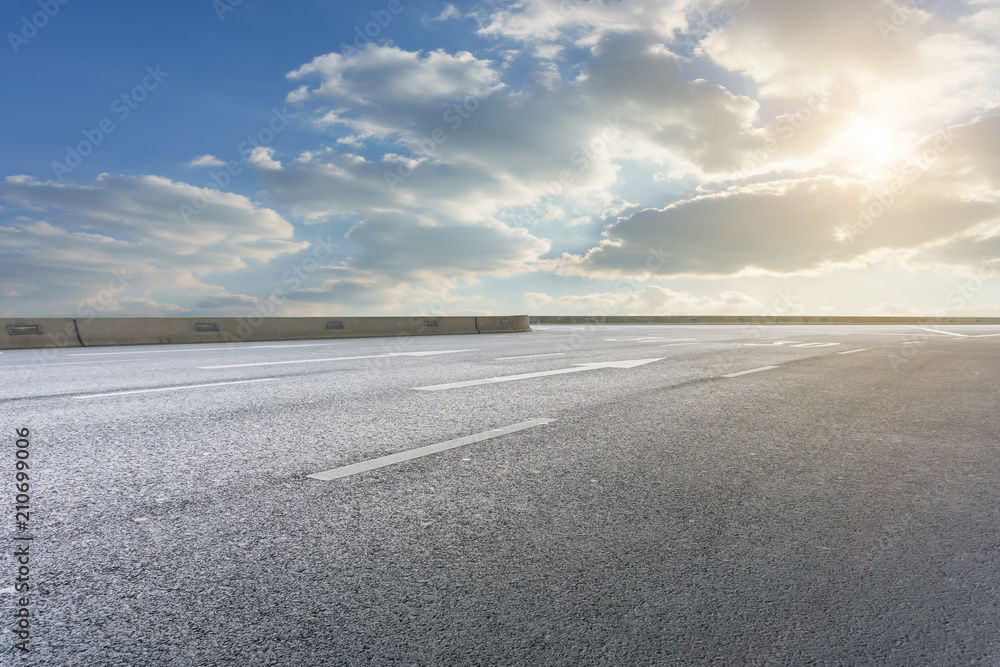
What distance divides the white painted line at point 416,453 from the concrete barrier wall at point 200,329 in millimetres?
14882

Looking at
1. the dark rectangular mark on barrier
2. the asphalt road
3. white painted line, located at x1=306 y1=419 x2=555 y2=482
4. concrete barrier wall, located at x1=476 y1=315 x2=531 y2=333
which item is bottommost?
the asphalt road

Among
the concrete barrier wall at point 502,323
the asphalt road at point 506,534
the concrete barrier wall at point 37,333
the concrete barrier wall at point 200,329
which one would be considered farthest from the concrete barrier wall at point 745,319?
the asphalt road at point 506,534

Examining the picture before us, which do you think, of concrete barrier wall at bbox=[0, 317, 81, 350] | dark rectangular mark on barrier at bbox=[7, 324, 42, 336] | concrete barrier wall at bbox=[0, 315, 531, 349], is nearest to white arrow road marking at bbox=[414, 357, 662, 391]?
concrete barrier wall at bbox=[0, 315, 531, 349]

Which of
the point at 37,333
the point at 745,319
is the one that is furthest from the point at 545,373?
the point at 745,319

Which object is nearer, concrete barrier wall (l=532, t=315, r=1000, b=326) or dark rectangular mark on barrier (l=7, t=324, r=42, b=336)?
dark rectangular mark on barrier (l=7, t=324, r=42, b=336)

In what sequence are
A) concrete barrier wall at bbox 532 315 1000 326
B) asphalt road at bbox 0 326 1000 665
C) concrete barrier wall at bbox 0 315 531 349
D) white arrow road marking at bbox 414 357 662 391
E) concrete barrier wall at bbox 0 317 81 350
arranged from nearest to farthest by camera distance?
asphalt road at bbox 0 326 1000 665 → white arrow road marking at bbox 414 357 662 391 → concrete barrier wall at bbox 0 317 81 350 → concrete barrier wall at bbox 0 315 531 349 → concrete barrier wall at bbox 532 315 1000 326

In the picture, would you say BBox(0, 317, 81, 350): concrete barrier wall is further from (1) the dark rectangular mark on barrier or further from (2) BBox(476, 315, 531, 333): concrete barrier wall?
(2) BBox(476, 315, 531, 333): concrete barrier wall

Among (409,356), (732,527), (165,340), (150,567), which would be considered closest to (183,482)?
(150,567)

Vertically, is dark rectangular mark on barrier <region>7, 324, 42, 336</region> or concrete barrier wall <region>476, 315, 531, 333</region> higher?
dark rectangular mark on barrier <region>7, 324, 42, 336</region>

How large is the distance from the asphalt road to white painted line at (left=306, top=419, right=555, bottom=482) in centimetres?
3

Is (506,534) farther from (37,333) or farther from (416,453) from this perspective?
(37,333)

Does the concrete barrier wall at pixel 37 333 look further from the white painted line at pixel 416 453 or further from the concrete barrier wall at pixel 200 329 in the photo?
the white painted line at pixel 416 453

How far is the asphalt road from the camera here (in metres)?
1.88

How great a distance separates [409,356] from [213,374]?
3512 mm
